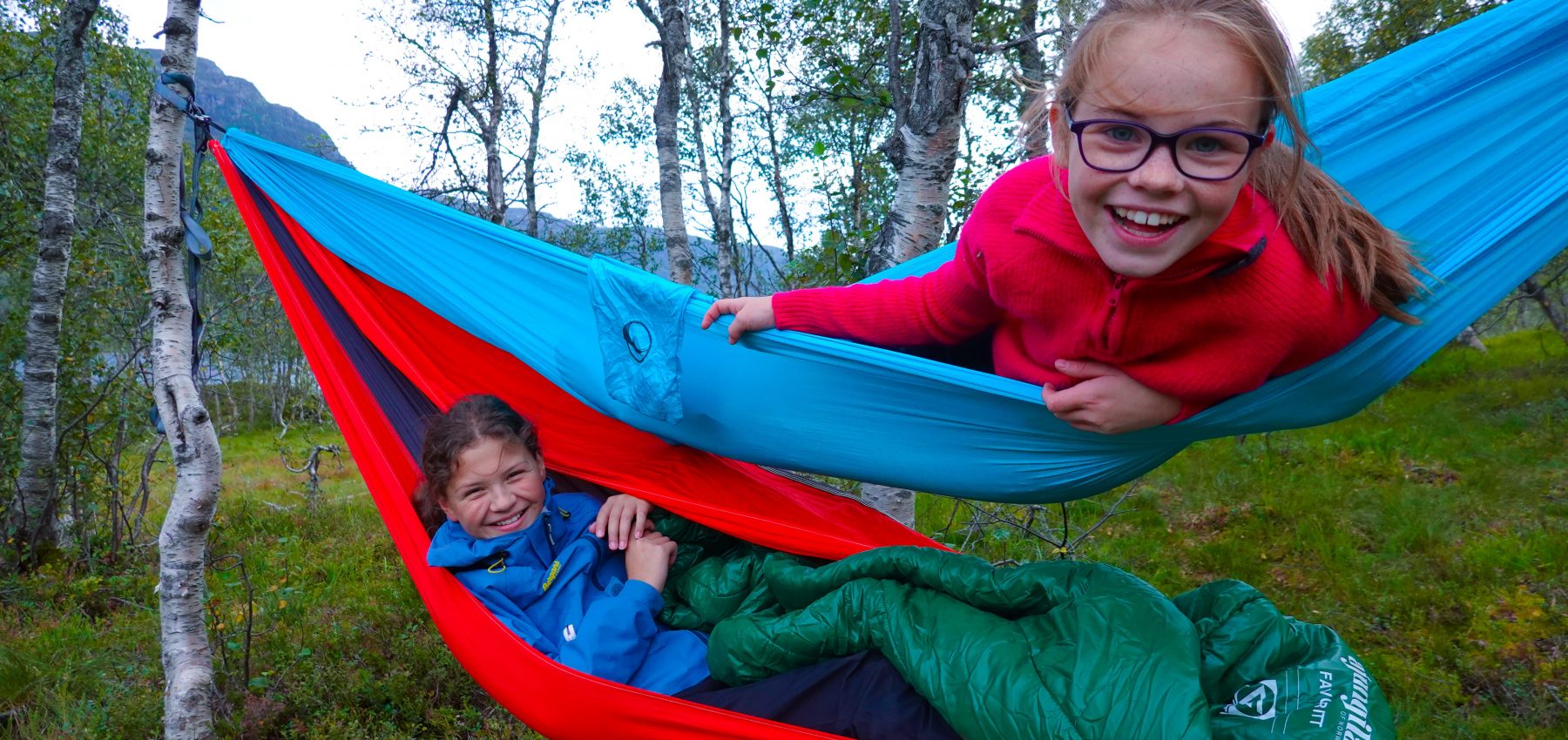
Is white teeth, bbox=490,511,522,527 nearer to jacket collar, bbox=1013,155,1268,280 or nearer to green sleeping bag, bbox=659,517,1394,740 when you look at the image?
green sleeping bag, bbox=659,517,1394,740

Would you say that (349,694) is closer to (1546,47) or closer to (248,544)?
(248,544)

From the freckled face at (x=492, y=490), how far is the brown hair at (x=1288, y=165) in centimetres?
109

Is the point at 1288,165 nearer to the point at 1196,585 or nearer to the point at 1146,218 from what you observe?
the point at 1146,218

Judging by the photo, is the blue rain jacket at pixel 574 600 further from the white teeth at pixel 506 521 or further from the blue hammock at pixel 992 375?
the blue hammock at pixel 992 375

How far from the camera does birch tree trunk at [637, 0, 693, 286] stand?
149 inches

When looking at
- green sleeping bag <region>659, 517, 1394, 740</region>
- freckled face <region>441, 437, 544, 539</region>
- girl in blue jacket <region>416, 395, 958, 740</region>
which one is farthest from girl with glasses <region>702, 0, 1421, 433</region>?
freckled face <region>441, 437, 544, 539</region>

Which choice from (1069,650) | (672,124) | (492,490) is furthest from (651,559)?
(672,124)

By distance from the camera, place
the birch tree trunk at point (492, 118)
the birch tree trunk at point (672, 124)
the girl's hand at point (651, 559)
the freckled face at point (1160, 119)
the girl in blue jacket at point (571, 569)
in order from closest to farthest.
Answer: the freckled face at point (1160, 119) < the girl in blue jacket at point (571, 569) < the girl's hand at point (651, 559) < the birch tree trunk at point (672, 124) < the birch tree trunk at point (492, 118)

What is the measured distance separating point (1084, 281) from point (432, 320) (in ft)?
4.77

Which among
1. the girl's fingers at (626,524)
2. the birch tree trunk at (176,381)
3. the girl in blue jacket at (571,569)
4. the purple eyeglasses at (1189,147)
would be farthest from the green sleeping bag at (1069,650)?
the birch tree trunk at (176,381)

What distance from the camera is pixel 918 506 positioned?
3830mm

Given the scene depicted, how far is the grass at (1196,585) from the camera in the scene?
86.3 inches

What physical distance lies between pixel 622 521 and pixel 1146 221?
3.66 ft

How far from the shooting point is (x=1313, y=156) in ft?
3.80
